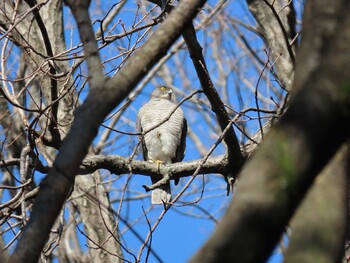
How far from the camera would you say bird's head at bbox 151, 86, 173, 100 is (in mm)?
9938

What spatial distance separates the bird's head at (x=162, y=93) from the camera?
9.94m

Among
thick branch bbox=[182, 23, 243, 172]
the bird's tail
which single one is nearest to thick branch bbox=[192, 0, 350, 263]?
thick branch bbox=[182, 23, 243, 172]

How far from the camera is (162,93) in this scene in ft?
33.0

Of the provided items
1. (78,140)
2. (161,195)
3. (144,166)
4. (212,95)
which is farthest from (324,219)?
(161,195)

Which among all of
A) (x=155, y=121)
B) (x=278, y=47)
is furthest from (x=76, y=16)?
(x=155, y=121)

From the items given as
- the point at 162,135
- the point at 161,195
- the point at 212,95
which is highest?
the point at 162,135

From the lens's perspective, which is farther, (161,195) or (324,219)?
(161,195)

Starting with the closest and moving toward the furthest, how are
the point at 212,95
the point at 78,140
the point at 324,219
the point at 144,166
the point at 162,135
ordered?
the point at 324,219
the point at 78,140
the point at 212,95
the point at 144,166
the point at 162,135

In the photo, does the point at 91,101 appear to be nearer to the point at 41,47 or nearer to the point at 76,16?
the point at 76,16

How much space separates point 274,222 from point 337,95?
1.18ft

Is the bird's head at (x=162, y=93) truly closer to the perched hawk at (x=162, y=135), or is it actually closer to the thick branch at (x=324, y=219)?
the perched hawk at (x=162, y=135)

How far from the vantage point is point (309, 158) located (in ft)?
6.05

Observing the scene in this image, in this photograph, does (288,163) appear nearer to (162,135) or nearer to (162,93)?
(162,135)

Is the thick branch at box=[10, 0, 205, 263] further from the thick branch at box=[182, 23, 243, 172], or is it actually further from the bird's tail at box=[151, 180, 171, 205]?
the bird's tail at box=[151, 180, 171, 205]
